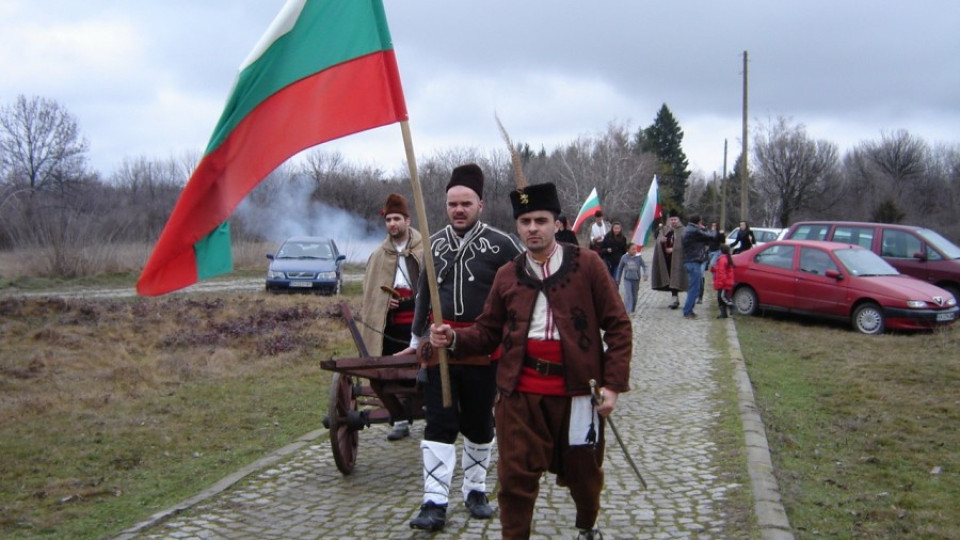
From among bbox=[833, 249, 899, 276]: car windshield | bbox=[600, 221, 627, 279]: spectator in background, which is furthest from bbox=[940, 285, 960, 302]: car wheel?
bbox=[600, 221, 627, 279]: spectator in background

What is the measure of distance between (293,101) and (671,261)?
504 inches

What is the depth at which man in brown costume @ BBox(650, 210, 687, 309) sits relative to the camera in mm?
16438

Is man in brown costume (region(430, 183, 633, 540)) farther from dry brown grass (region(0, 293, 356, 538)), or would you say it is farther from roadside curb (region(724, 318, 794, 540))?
dry brown grass (region(0, 293, 356, 538))

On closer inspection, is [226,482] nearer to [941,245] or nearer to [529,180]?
[941,245]

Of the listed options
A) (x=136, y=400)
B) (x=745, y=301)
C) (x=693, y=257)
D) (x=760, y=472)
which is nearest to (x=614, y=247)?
(x=693, y=257)

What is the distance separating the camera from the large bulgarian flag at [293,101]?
4.75 m

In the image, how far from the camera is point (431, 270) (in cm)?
464

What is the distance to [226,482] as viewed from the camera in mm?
6160

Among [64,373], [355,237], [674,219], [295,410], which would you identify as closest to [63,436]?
[295,410]

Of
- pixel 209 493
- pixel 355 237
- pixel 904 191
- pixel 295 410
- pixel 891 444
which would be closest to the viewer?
pixel 209 493

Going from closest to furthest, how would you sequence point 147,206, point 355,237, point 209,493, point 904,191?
point 209,493 < point 355,237 < point 147,206 < point 904,191

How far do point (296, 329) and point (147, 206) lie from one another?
1152 inches

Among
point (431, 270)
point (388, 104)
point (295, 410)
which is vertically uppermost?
point (388, 104)

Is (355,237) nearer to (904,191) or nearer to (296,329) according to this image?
(296,329)
